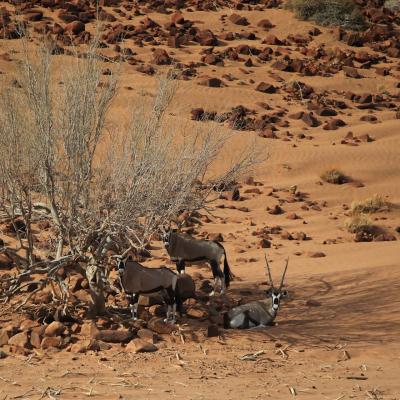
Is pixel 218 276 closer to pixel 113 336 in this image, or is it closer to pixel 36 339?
pixel 113 336

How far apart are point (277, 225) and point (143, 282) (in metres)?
9.71

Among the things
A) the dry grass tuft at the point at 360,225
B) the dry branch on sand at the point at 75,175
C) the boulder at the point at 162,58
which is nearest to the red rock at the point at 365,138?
the dry grass tuft at the point at 360,225

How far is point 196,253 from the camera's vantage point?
11406mm

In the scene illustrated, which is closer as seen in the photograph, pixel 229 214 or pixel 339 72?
pixel 229 214

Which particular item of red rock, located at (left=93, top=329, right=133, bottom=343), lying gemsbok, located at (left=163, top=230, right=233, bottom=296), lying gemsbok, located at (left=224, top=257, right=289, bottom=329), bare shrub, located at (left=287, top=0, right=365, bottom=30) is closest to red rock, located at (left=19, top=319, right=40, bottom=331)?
red rock, located at (left=93, top=329, right=133, bottom=343)

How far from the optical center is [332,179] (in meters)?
22.5

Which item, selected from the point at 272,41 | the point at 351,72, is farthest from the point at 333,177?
the point at 272,41

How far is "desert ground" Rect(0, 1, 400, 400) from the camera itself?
7.32 metres

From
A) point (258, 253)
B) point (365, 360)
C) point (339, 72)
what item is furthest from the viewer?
point (339, 72)

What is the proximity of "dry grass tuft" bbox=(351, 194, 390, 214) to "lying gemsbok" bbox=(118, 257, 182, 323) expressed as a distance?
1142 centimetres

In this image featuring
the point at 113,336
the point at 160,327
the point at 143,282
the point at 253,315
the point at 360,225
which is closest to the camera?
the point at 113,336

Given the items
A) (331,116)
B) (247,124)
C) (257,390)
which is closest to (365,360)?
(257,390)

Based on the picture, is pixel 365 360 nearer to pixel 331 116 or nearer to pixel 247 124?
pixel 247 124

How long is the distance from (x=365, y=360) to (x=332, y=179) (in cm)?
1474
